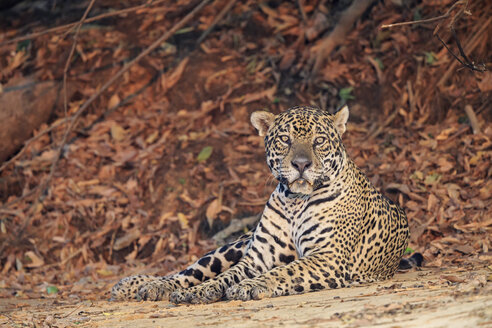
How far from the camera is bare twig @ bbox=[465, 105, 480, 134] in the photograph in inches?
441

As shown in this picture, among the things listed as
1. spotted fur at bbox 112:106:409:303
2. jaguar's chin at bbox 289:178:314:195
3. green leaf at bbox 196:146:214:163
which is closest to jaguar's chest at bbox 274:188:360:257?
spotted fur at bbox 112:106:409:303

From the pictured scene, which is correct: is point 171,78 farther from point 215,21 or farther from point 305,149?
point 305,149

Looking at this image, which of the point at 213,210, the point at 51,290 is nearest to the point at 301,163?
the point at 213,210

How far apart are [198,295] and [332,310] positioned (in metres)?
2.12

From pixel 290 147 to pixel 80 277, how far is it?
192 inches

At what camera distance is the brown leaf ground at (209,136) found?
34.8ft

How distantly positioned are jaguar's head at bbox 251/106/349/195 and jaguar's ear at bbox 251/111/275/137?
0.32 feet

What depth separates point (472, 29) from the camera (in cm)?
1243

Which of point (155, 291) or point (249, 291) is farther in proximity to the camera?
point (155, 291)

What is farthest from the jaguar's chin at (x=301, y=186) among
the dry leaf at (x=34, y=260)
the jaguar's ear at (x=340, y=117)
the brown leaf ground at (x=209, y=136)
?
the dry leaf at (x=34, y=260)

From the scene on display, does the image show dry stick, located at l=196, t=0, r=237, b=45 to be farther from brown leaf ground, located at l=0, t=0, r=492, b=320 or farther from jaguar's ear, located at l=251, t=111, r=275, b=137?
jaguar's ear, located at l=251, t=111, r=275, b=137

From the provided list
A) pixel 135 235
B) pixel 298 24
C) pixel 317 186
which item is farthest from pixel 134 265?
pixel 298 24

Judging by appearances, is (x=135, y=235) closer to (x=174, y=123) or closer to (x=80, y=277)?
(x=80, y=277)

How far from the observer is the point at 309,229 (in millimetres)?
7359
